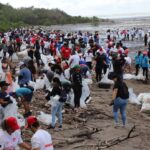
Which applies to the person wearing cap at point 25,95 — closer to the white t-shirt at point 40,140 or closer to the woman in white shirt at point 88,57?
the white t-shirt at point 40,140

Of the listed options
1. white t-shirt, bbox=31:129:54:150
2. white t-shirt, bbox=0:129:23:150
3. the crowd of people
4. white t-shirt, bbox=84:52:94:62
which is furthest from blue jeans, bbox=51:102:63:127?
white t-shirt, bbox=84:52:94:62

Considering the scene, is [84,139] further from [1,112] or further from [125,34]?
[125,34]

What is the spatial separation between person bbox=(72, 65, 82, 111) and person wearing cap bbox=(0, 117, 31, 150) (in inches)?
220

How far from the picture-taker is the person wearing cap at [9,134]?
6.02 metres

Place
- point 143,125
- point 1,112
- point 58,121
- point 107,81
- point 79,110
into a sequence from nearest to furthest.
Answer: point 1,112 → point 58,121 → point 143,125 → point 79,110 → point 107,81

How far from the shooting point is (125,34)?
4341 cm

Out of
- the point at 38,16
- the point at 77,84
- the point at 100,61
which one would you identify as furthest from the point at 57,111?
the point at 38,16

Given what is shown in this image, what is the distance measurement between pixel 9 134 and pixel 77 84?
235 inches

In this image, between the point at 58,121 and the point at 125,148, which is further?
the point at 58,121

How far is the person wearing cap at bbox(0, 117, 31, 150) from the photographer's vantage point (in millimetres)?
6023

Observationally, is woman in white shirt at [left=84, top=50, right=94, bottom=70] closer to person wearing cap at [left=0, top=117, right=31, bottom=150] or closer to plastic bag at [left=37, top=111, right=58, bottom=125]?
plastic bag at [left=37, top=111, right=58, bottom=125]

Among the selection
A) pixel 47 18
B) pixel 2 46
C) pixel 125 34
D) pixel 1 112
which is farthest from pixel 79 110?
pixel 47 18

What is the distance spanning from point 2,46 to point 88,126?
12700 mm

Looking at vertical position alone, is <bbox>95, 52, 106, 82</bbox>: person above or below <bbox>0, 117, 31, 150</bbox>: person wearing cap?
below
